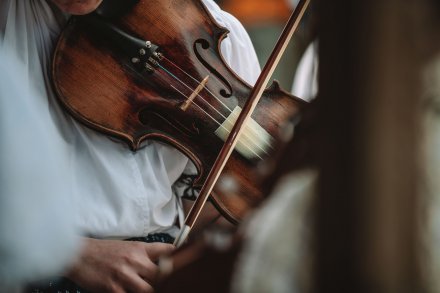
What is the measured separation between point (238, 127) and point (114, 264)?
0.28m

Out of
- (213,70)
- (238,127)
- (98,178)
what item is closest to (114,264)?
(98,178)

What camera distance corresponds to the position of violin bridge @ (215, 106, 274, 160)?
1061mm

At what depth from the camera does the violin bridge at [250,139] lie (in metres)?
1.06

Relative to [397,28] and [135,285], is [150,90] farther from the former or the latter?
[397,28]

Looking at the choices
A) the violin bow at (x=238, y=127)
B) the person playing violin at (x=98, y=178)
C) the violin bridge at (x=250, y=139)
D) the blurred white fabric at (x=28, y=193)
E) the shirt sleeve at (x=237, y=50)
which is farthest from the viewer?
the shirt sleeve at (x=237, y=50)

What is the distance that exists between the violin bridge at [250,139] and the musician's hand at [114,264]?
22 cm

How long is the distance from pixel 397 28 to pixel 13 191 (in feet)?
1.11

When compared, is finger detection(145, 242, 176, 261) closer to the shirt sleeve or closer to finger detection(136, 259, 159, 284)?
finger detection(136, 259, 159, 284)

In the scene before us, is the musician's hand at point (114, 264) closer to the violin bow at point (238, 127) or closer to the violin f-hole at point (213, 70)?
the violin bow at point (238, 127)

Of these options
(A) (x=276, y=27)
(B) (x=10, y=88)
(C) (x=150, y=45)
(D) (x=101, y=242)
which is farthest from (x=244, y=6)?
(B) (x=10, y=88)

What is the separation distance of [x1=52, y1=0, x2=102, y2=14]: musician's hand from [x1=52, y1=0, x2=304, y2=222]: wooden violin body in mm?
31

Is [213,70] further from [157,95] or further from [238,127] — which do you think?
[238,127]

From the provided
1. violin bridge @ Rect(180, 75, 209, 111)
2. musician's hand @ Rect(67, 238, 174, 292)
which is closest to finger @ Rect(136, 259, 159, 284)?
musician's hand @ Rect(67, 238, 174, 292)

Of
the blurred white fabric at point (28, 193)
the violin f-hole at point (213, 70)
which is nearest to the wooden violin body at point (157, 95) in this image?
the violin f-hole at point (213, 70)
